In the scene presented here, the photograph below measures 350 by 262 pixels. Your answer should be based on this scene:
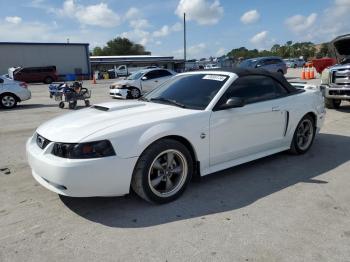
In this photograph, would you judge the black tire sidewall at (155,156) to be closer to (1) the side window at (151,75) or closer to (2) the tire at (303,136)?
A: (2) the tire at (303,136)

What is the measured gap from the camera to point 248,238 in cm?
331

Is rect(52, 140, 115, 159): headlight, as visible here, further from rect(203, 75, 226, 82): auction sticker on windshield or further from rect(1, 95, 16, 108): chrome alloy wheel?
rect(1, 95, 16, 108): chrome alloy wheel

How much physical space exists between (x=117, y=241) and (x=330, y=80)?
9.07 m

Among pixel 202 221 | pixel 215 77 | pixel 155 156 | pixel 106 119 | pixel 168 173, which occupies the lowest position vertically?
pixel 202 221

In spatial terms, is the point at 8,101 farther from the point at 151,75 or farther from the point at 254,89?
the point at 254,89

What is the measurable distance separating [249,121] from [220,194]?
1.10 meters

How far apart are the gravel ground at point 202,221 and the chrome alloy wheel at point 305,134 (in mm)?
685

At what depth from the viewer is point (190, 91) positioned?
4.90 meters

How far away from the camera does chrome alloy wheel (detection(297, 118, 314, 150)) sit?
590cm

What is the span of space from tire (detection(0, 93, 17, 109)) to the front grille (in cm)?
1144

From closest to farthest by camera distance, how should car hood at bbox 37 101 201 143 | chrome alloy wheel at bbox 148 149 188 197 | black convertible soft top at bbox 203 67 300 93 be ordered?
car hood at bbox 37 101 201 143 < chrome alloy wheel at bbox 148 149 188 197 < black convertible soft top at bbox 203 67 300 93

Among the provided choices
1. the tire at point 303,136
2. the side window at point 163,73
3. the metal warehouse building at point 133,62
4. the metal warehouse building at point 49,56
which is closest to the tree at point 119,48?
the metal warehouse building at point 133,62

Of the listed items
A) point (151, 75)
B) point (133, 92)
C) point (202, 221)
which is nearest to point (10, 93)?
point (133, 92)

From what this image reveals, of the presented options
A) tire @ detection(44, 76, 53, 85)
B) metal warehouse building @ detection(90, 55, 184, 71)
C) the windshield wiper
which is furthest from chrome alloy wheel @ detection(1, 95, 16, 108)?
metal warehouse building @ detection(90, 55, 184, 71)
